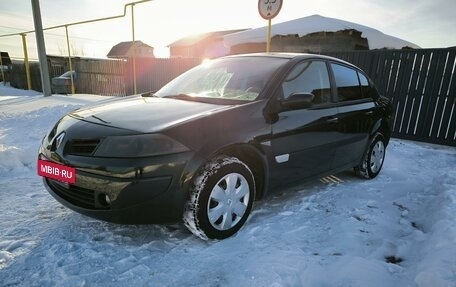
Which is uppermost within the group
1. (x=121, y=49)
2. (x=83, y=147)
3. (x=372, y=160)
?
(x=121, y=49)

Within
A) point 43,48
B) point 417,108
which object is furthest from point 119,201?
point 43,48

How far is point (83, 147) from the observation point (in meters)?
2.31

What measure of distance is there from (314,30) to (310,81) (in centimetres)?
749

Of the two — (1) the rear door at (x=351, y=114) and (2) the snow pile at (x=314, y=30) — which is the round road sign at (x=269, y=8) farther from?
(2) the snow pile at (x=314, y=30)

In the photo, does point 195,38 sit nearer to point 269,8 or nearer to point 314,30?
point 314,30

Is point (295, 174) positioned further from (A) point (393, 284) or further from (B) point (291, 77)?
(A) point (393, 284)

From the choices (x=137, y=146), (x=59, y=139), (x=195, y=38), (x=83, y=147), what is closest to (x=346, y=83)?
(x=137, y=146)

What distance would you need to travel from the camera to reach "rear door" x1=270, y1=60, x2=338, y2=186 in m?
2.89

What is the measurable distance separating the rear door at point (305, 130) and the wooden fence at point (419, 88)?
454 centimetres

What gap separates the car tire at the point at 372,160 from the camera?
13.9ft

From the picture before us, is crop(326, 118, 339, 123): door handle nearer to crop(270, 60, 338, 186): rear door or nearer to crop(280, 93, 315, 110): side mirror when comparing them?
crop(270, 60, 338, 186): rear door

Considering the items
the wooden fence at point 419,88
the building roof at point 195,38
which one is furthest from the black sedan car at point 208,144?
the building roof at point 195,38

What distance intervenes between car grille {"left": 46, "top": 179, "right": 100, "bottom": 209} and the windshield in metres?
1.24

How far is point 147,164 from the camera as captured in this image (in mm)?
2145
